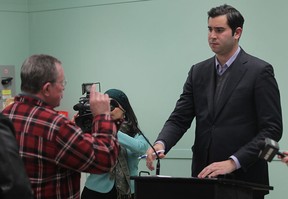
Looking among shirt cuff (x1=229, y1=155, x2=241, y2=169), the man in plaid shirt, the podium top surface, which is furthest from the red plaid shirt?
shirt cuff (x1=229, y1=155, x2=241, y2=169)

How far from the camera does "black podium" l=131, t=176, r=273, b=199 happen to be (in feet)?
6.68

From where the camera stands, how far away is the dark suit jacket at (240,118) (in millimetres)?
2586

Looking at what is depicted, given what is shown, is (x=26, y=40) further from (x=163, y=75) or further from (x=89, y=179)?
(x=89, y=179)

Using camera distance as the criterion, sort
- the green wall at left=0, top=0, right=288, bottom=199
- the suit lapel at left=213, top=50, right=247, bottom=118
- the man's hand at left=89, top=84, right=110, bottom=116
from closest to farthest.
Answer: the man's hand at left=89, top=84, right=110, bottom=116, the suit lapel at left=213, top=50, right=247, bottom=118, the green wall at left=0, top=0, right=288, bottom=199

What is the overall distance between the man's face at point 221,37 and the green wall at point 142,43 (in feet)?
3.52

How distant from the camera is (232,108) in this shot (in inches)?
104

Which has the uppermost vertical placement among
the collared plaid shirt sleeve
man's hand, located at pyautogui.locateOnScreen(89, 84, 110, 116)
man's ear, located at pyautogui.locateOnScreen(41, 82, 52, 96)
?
man's ear, located at pyautogui.locateOnScreen(41, 82, 52, 96)

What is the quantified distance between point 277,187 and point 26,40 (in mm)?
2549

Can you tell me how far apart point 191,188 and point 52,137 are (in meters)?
0.60

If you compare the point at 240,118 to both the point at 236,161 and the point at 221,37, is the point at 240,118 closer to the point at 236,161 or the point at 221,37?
the point at 236,161

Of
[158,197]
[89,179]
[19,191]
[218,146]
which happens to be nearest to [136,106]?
[89,179]

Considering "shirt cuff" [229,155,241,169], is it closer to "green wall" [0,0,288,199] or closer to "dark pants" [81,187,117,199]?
"dark pants" [81,187,117,199]

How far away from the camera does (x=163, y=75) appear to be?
4.12 m

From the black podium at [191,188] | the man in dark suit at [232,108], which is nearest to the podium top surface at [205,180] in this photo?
the black podium at [191,188]
